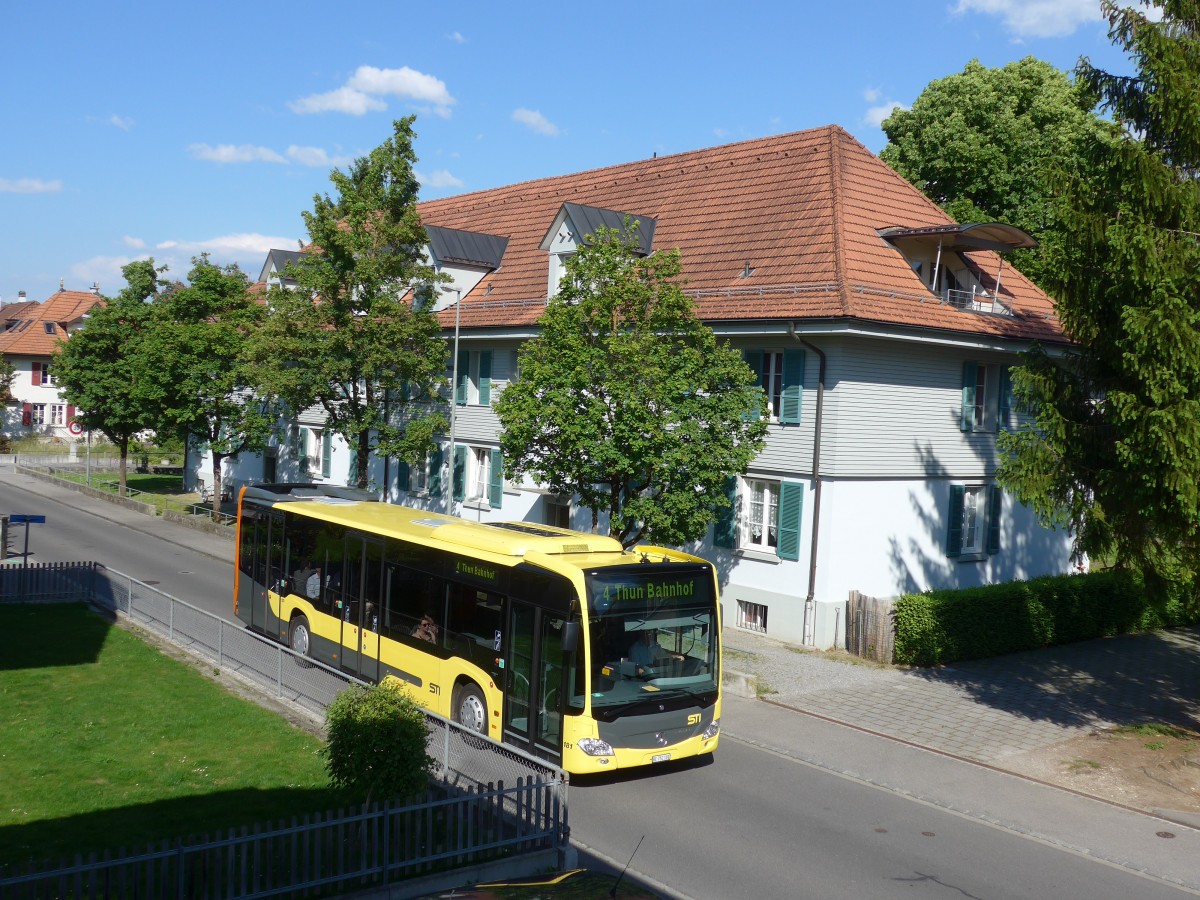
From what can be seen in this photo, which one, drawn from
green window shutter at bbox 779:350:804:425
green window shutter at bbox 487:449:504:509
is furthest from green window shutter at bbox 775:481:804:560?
green window shutter at bbox 487:449:504:509

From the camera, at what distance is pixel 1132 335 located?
1376 cm

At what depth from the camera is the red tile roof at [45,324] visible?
76.7 m

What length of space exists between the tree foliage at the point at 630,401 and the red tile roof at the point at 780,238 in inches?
133

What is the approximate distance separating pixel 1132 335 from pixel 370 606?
36.4 ft

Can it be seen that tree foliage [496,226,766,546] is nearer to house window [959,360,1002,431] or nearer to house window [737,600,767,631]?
house window [737,600,767,631]

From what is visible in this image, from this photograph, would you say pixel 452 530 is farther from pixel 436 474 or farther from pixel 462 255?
pixel 462 255

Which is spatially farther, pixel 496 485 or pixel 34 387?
pixel 34 387

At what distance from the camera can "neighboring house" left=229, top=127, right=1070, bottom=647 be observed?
22.5 metres

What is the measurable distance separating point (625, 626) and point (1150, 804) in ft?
22.3

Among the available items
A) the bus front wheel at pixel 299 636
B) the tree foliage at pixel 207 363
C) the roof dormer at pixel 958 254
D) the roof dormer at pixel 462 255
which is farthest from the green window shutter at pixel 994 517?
the tree foliage at pixel 207 363

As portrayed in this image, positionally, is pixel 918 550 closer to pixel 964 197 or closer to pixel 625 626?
pixel 625 626

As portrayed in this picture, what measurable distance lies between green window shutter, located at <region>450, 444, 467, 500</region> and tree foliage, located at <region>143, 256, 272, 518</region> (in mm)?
7132

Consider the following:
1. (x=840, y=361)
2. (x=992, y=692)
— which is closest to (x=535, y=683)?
(x=992, y=692)

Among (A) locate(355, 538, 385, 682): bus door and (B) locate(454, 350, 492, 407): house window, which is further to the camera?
(B) locate(454, 350, 492, 407): house window
